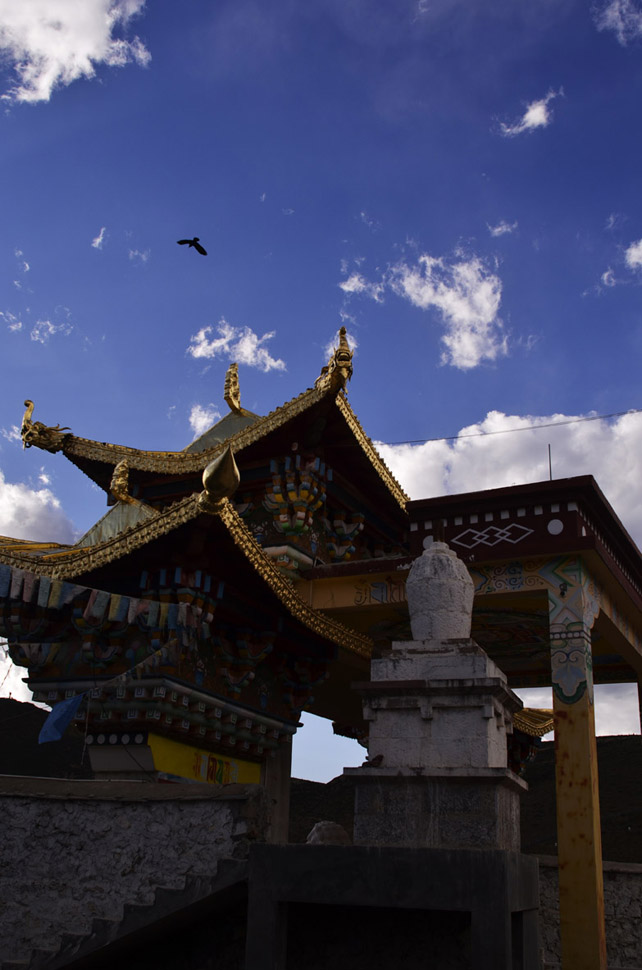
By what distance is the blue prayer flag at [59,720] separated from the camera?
932cm

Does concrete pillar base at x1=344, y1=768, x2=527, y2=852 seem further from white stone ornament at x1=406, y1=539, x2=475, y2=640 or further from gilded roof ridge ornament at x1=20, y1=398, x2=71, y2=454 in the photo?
gilded roof ridge ornament at x1=20, y1=398, x2=71, y2=454

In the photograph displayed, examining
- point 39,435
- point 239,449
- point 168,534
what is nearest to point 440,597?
point 168,534

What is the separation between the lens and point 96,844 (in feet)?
25.5

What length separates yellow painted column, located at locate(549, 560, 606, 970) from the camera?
9914 mm

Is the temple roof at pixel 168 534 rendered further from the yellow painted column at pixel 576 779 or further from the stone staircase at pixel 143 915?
the stone staircase at pixel 143 915

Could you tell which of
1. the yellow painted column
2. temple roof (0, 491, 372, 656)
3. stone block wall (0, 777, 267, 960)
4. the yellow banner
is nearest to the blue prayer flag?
stone block wall (0, 777, 267, 960)

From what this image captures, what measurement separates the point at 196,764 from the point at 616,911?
5728 mm

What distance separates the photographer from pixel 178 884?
707cm

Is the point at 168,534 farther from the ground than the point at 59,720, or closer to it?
farther from the ground

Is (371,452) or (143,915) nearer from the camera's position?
(143,915)

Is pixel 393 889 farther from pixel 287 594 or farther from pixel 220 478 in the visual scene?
pixel 287 594

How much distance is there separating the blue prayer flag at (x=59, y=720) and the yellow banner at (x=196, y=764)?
4.98ft

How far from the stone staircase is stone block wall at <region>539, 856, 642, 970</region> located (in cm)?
568

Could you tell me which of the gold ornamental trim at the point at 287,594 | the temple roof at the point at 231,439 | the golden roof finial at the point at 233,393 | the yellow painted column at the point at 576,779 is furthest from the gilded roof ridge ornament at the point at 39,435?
the yellow painted column at the point at 576,779
